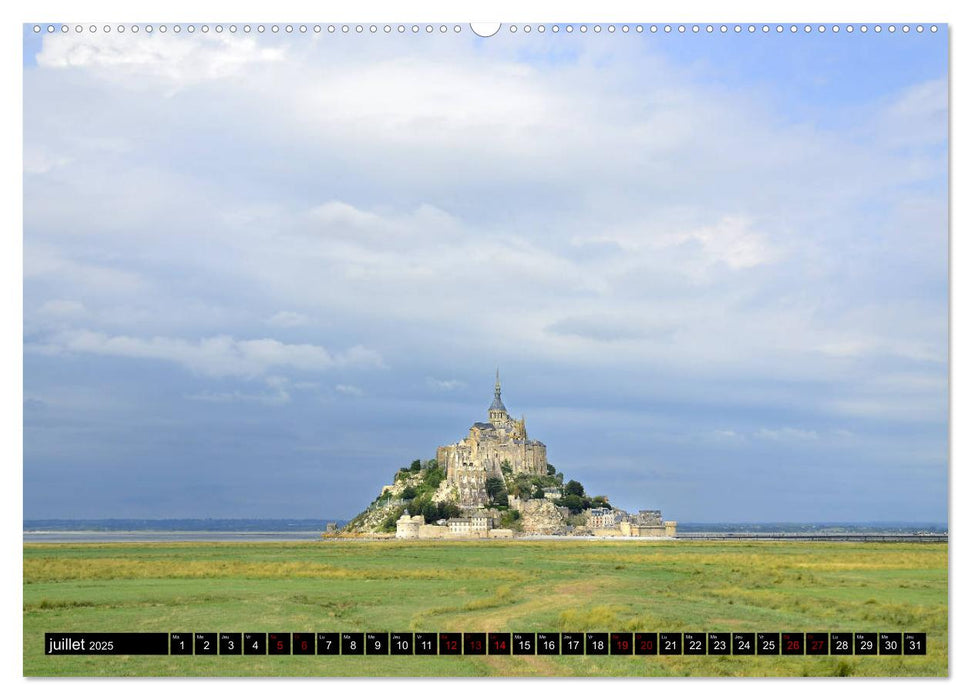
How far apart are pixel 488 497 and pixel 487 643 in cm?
5818

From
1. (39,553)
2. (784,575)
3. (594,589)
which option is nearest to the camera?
(39,553)

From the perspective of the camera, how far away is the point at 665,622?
13.1m

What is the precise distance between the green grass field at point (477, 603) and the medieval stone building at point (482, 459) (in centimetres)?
4682

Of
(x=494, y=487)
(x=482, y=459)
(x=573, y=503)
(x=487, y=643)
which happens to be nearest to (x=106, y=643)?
(x=487, y=643)

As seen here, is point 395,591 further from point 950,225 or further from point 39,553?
point 950,225

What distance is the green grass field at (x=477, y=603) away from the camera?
37.2ft

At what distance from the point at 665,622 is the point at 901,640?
2.95m

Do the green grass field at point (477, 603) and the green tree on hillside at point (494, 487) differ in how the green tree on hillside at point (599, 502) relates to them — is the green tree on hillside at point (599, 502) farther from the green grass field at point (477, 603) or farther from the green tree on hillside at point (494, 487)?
the green grass field at point (477, 603)

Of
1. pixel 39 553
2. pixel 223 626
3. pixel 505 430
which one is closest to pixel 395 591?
pixel 223 626

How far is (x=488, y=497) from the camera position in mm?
69375

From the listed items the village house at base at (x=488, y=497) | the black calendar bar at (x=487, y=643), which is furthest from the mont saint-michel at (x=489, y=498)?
the black calendar bar at (x=487, y=643)

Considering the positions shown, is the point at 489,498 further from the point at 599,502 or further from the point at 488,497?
the point at 599,502

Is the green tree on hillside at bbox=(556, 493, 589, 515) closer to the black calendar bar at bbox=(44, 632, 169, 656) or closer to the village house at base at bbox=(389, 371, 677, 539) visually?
the village house at base at bbox=(389, 371, 677, 539)

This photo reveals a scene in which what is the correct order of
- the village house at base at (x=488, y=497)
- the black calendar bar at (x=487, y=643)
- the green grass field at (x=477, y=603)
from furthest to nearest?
the village house at base at (x=488, y=497) → the black calendar bar at (x=487, y=643) → the green grass field at (x=477, y=603)
